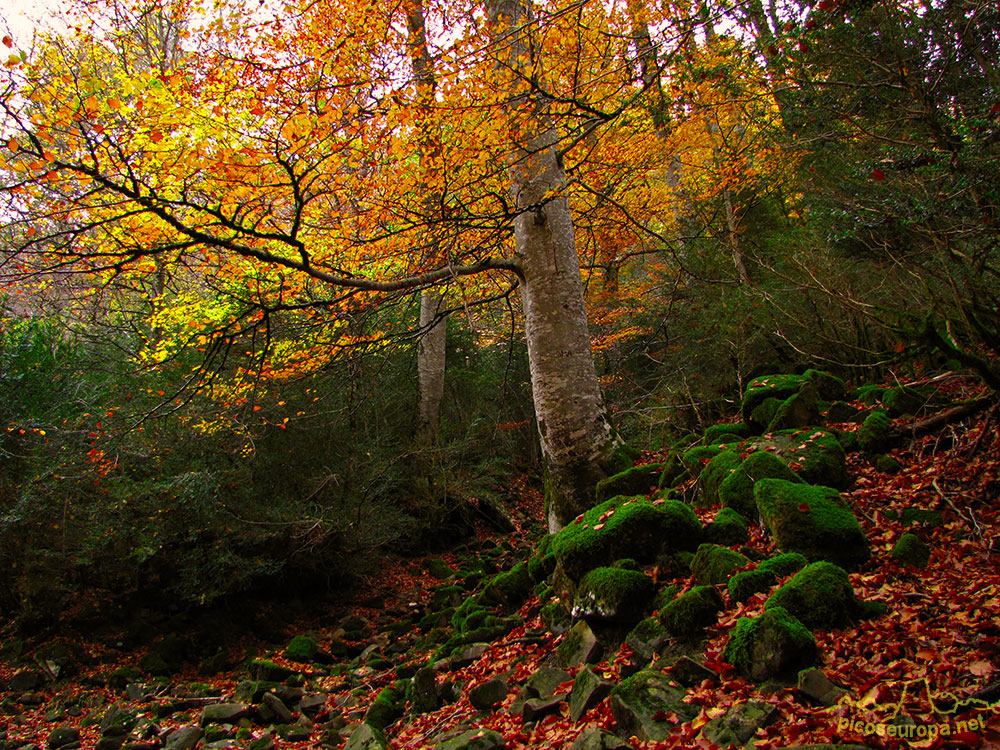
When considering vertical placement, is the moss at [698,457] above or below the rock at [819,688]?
above

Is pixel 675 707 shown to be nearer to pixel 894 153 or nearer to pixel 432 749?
pixel 432 749

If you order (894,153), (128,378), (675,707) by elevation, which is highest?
(894,153)

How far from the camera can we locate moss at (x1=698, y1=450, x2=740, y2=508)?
173 inches

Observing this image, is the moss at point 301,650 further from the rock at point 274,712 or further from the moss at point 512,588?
the moss at point 512,588

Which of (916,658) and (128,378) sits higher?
(128,378)

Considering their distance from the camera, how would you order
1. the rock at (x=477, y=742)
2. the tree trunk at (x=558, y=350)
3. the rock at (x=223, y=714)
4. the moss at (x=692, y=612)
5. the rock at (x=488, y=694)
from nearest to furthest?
the rock at (x=477, y=742)
the moss at (x=692, y=612)
the rock at (x=488, y=694)
the rock at (x=223, y=714)
the tree trunk at (x=558, y=350)

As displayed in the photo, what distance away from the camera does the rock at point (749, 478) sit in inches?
155

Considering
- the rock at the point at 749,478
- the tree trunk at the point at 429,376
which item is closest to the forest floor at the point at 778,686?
the rock at the point at 749,478

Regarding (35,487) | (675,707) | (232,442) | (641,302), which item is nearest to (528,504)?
(641,302)

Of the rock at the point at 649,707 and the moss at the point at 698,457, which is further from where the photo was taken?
the moss at the point at 698,457

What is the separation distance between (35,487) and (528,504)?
9228 mm

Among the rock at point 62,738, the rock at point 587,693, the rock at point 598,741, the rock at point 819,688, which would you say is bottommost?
the rock at point 62,738

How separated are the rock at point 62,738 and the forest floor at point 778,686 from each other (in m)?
0.02

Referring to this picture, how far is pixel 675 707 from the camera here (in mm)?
2379
